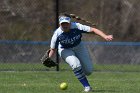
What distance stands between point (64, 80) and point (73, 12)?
37.8ft

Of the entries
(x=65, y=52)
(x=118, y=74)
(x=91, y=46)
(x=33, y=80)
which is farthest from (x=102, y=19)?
(x=65, y=52)

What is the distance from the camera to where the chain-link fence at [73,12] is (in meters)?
22.2

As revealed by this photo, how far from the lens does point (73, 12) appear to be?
84.8ft

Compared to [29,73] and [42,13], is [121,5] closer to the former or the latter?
[42,13]

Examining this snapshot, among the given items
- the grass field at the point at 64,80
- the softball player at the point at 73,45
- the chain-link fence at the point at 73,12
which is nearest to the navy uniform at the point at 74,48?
the softball player at the point at 73,45

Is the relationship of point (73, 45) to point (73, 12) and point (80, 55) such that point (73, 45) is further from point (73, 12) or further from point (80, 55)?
point (73, 12)

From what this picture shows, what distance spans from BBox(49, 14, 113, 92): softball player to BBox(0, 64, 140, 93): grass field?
371 mm

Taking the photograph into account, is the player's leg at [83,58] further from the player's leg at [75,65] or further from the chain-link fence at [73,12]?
the chain-link fence at [73,12]

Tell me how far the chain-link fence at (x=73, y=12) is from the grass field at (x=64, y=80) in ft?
9.08

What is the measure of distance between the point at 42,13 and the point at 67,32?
14058 millimetres

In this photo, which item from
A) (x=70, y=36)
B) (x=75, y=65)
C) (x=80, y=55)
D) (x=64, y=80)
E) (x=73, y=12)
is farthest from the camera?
(x=73, y=12)

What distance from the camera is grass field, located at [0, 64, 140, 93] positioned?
12102 millimetres

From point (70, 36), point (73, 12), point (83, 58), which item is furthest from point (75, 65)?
point (73, 12)

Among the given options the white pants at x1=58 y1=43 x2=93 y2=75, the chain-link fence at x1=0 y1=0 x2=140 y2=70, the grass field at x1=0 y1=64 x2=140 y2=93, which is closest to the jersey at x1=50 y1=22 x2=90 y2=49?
the white pants at x1=58 y1=43 x2=93 y2=75
